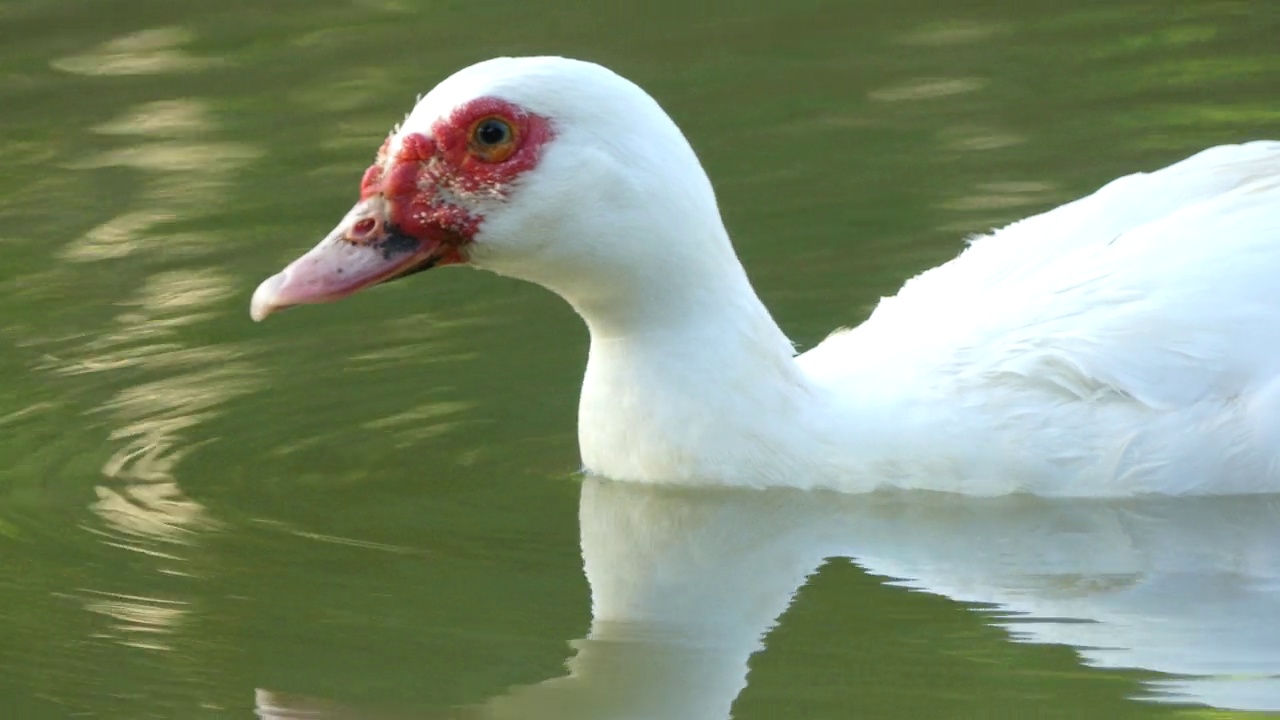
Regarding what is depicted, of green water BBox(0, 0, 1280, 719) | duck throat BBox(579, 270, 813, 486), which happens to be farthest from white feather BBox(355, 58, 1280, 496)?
green water BBox(0, 0, 1280, 719)

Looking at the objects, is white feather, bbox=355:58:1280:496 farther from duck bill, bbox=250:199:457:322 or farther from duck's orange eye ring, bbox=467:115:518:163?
duck bill, bbox=250:199:457:322

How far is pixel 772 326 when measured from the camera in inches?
335

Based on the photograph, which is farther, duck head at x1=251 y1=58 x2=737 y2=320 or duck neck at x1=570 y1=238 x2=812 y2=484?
duck neck at x1=570 y1=238 x2=812 y2=484

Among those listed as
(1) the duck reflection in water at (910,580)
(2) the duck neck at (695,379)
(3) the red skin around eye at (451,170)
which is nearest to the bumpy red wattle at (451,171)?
(3) the red skin around eye at (451,170)

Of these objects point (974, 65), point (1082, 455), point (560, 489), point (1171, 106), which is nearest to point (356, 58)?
point (974, 65)

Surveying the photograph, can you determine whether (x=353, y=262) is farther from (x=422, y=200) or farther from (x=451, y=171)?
(x=451, y=171)

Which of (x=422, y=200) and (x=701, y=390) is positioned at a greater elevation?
(x=422, y=200)

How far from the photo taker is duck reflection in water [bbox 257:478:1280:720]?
7008 mm

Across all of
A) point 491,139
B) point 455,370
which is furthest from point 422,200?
point 455,370

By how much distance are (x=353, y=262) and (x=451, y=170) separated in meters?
0.41

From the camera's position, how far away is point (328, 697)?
23.0ft

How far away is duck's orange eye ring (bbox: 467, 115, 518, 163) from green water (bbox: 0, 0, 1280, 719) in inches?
47.7

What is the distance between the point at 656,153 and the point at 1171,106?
5.05 metres

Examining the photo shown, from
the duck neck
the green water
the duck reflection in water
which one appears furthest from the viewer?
the duck neck
